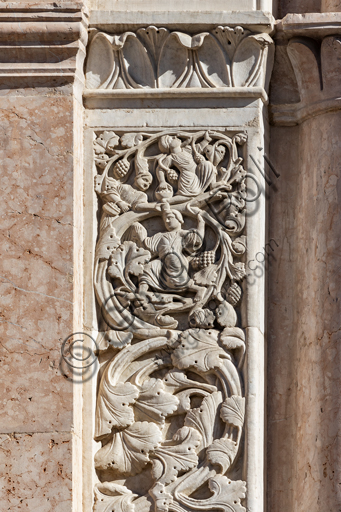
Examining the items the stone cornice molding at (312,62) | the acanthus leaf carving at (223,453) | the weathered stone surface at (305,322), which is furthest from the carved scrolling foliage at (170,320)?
the stone cornice molding at (312,62)

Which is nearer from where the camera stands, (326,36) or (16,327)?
(16,327)

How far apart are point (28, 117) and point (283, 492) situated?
193 centimetres

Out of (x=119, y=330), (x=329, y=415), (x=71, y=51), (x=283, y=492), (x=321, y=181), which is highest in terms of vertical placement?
(x=71, y=51)

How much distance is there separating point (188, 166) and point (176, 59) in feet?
1.62

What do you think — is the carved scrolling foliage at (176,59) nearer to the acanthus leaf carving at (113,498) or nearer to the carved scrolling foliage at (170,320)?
the carved scrolling foliage at (170,320)

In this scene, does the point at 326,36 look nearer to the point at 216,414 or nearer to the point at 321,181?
the point at 321,181

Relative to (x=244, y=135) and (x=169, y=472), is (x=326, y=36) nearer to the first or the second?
(x=244, y=135)

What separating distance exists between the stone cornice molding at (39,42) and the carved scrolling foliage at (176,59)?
0.16m

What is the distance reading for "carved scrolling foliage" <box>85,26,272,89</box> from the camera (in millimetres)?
4578

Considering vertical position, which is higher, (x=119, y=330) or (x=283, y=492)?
(x=119, y=330)

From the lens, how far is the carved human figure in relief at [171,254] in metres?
4.45

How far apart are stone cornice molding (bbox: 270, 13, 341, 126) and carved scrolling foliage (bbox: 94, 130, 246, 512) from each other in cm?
34

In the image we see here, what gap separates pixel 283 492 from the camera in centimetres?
Answer: 444

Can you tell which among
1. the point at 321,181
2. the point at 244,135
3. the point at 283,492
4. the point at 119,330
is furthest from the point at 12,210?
the point at 283,492
